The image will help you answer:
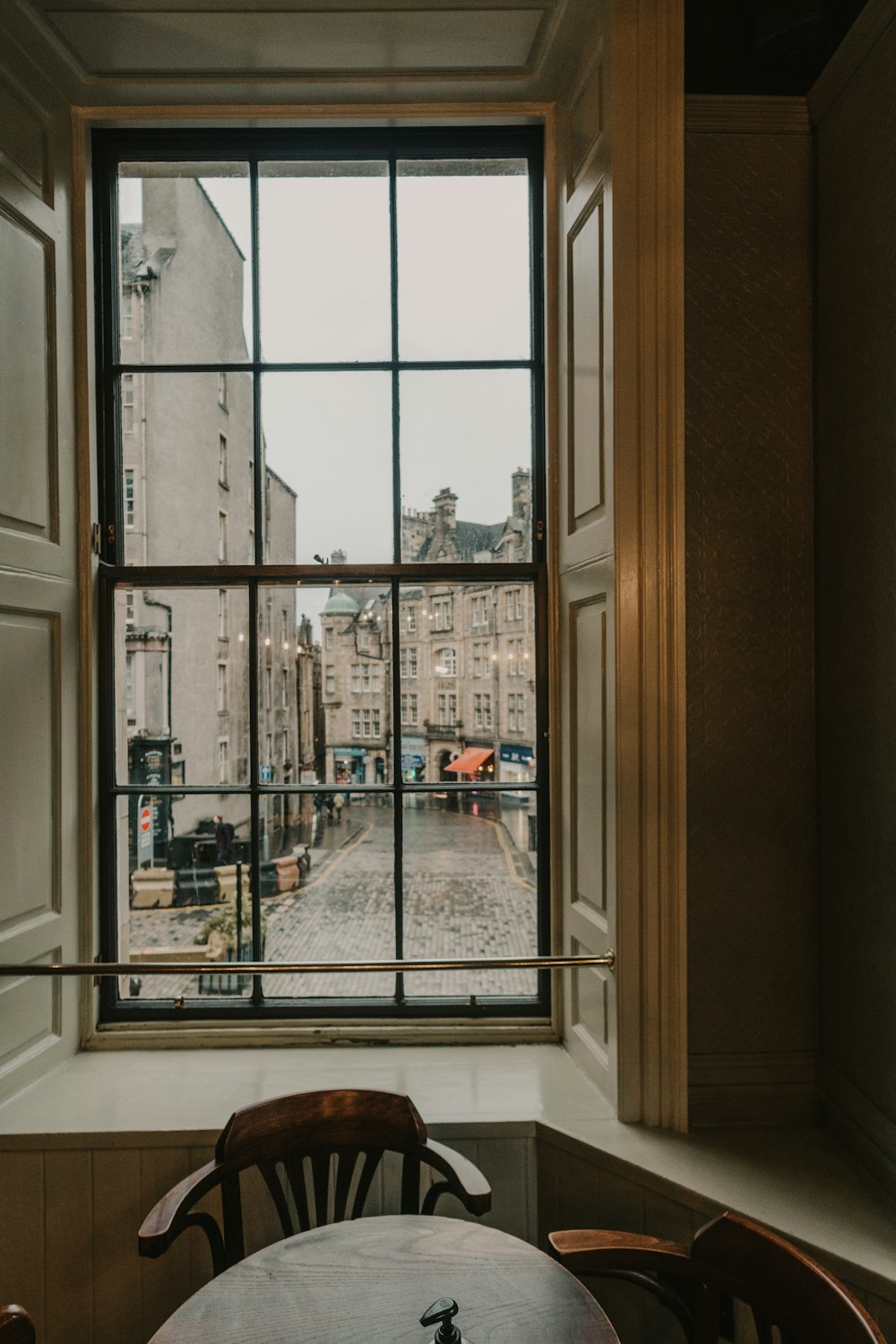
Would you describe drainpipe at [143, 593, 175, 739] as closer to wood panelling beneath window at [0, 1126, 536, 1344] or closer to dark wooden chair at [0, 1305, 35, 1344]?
wood panelling beneath window at [0, 1126, 536, 1344]

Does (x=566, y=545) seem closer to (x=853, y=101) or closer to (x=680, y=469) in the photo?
(x=680, y=469)

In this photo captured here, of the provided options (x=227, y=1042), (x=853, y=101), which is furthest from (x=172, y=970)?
(x=853, y=101)

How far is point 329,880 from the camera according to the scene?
218 centimetres

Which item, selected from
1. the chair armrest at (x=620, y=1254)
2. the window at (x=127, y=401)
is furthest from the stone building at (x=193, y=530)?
the chair armrest at (x=620, y=1254)

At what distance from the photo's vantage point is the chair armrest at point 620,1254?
1.32m

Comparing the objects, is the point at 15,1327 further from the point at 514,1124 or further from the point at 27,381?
the point at 27,381

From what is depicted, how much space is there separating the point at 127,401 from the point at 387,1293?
220 centimetres

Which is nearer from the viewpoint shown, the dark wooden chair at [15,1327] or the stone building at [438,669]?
the dark wooden chair at [15,1327]

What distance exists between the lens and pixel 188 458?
2203 mm

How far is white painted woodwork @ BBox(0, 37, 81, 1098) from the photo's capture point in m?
1.90

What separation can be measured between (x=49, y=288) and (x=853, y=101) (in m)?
2.02

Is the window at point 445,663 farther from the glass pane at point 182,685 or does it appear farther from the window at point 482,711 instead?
the glass pane at point 182,685

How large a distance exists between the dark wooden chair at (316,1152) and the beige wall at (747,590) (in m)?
0.75

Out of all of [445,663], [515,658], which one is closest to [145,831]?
[445,663]
